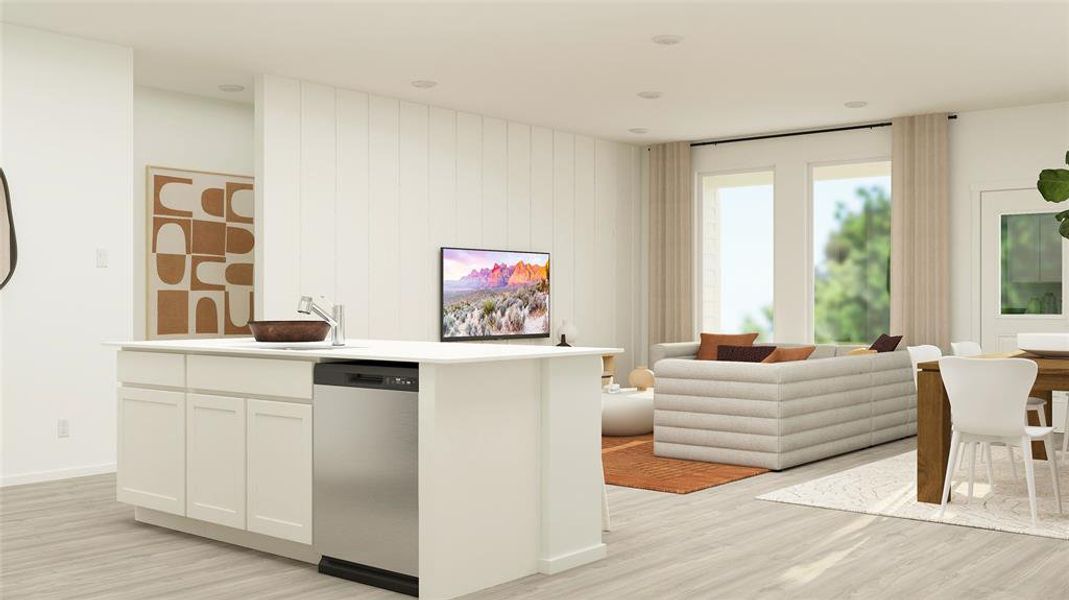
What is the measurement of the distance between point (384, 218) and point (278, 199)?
1.06 metres

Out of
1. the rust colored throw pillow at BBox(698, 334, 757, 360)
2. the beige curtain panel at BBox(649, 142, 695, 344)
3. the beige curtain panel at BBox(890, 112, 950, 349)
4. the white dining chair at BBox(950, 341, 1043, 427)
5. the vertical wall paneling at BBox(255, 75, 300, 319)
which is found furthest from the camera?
the beige curtain panel at BBox(649, 142, 695, 344)

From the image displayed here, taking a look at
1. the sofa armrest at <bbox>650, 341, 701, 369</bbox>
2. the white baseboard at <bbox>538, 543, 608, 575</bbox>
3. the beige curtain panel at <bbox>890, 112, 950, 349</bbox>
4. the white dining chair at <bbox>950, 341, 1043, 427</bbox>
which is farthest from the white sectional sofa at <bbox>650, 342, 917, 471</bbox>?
the sofa armrest at <bbox>650, 341, 701, 369</bbox>

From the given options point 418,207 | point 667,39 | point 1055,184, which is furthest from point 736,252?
point 1055,184

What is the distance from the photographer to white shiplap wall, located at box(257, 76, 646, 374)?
773 cm

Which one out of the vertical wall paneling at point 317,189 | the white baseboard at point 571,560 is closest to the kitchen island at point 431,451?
the white baseboard at point 571,560

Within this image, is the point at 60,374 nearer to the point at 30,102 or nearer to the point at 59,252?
the point at 59,252

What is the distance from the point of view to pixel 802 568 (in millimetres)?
4082

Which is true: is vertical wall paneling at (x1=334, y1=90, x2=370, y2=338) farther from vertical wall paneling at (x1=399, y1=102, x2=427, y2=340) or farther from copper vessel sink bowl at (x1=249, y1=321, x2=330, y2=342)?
copper vessel sink bowl at (x1=249, y1=321, x2=330, y2=342)

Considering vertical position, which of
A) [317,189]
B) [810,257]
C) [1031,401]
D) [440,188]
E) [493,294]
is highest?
[440,188]

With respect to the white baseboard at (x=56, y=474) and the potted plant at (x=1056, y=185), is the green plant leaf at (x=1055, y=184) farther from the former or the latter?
the white baseboard at (x=56, y=474)

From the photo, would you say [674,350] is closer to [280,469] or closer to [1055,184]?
[1055,184]

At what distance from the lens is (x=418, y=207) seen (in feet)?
28.8

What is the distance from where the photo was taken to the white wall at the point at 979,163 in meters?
8.77

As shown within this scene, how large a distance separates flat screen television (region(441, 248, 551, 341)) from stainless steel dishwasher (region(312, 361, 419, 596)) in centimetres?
499
